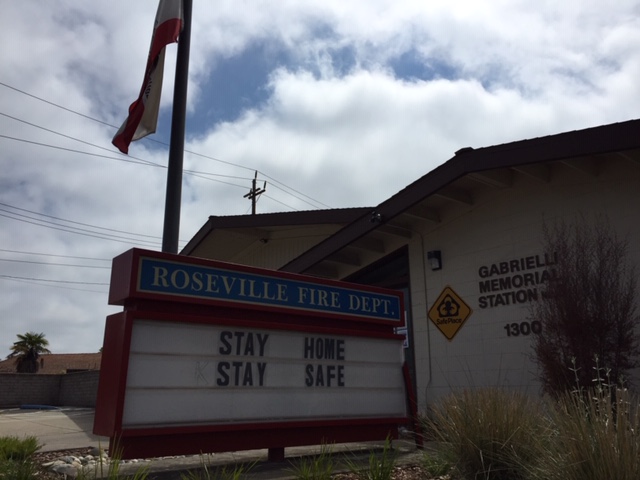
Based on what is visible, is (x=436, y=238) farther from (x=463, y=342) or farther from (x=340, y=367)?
(x=340, y=367)

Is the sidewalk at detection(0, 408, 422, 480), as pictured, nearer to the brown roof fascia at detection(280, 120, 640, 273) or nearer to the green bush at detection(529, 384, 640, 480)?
the green bush at detection(529, 384, 640, 480)

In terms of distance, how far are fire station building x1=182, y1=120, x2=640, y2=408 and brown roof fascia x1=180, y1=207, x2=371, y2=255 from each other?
1316mm

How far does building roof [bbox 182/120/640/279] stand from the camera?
8.91 meters

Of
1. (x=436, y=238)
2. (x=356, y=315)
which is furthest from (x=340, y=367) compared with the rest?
(x=436, y=238)

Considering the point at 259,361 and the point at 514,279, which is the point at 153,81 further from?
the point at 514,279

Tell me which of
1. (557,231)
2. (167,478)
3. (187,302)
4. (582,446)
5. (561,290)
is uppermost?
(557,231)

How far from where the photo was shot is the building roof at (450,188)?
8914 mm

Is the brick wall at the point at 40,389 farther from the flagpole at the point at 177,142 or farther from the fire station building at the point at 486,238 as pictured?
the flagpole at the point at 177,142

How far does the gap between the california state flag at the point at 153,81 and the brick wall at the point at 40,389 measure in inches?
936

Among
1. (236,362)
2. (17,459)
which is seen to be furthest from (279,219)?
(17,459)

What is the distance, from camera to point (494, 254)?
11359 mm

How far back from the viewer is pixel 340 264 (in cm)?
1548

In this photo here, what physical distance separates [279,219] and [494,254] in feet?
24.6

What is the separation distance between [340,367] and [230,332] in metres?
1.76
